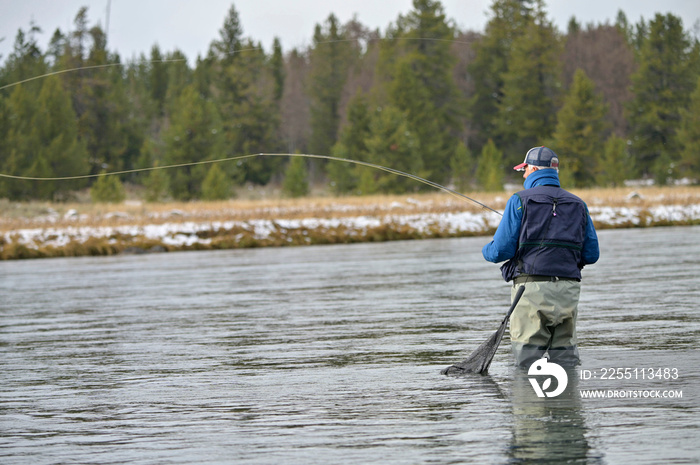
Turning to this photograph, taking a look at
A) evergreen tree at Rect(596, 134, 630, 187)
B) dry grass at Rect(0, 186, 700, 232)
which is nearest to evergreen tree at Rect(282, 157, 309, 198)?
dry grass at Rect(0, 186, 700, 232)

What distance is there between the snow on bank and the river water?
14386mm

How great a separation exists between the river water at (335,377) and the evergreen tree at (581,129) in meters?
49.3

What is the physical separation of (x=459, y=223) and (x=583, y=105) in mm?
33904

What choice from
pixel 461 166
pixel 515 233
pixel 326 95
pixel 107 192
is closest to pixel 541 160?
pixel 515 233

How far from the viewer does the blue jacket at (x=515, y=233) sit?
6066 mm

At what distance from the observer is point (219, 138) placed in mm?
63844

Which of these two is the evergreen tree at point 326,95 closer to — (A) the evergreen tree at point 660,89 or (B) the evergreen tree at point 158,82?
(B) the evergreen tree at point 158,82

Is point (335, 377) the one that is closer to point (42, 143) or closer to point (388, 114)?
point (388, 114)

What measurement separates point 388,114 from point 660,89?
75.0ft

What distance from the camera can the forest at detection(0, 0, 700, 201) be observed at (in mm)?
60250

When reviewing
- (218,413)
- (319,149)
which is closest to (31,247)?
(218,413)

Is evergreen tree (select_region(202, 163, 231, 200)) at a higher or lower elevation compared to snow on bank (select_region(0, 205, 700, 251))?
higher

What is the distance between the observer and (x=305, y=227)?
102 ft

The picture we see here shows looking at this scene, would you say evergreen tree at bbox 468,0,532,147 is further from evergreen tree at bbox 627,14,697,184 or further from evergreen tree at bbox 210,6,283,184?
evergreen tree at bbox 210,6,283,184
